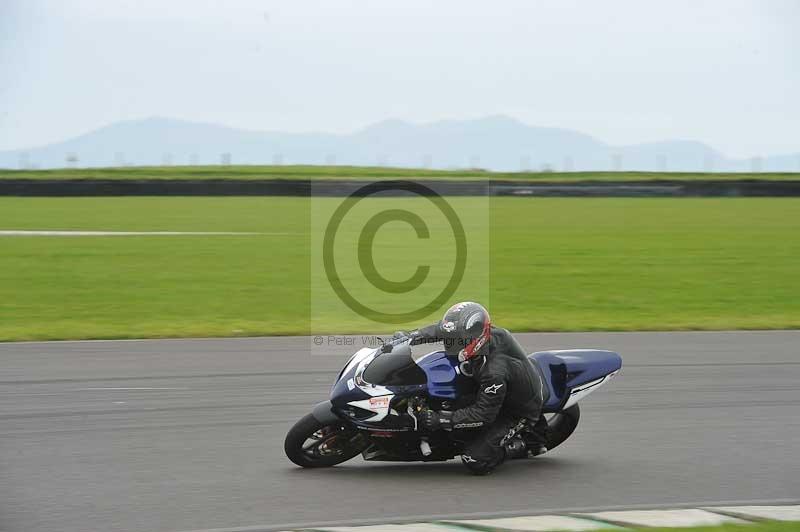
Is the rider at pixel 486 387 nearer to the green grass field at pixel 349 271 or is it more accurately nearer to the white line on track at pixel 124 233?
the green grass field at pixel 349 271

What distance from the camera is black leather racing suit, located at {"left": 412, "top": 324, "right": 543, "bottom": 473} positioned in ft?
23.9

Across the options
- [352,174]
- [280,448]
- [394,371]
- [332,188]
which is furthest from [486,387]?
[352,174]

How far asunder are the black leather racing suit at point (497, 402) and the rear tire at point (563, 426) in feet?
1.76

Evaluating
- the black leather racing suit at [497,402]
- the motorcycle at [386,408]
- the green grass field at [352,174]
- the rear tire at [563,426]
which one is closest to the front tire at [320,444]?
the motorcycle at [386,408]

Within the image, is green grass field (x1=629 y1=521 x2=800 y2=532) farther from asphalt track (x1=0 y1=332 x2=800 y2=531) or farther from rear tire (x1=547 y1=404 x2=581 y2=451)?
rear tire (x1=547 y1=404 x2=581 y2=451)

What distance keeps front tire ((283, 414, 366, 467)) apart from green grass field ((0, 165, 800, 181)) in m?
39.3

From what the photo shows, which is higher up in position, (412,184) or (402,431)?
(412,184)

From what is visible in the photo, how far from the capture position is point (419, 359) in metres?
7.54

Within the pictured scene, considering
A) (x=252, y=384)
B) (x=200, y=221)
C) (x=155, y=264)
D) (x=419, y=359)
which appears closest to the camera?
(x=419, y=359)

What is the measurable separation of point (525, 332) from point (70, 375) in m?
6.70

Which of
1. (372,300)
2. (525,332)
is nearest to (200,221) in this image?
(372,300)

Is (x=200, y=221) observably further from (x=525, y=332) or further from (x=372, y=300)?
(x=525, y=332)

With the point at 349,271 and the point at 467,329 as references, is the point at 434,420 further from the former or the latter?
the point at 349,271

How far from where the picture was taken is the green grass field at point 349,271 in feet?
53.0
